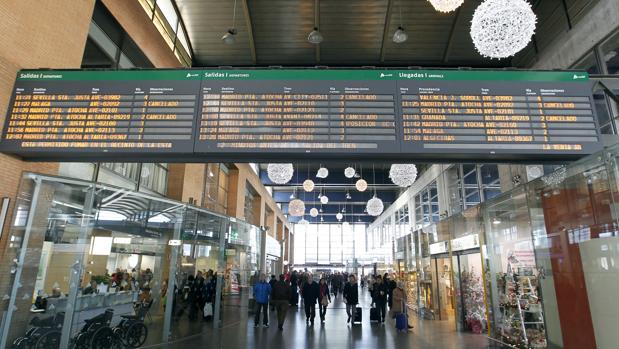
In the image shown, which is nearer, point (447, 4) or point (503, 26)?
point (503, 26)

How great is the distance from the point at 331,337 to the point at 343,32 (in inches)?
371

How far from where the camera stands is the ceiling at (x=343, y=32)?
11.2m

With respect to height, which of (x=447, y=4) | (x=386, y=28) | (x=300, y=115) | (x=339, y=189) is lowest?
(x=300, y=115)

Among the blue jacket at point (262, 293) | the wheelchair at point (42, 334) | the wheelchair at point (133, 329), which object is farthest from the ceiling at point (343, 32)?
the wheelchair at point (42, 334)

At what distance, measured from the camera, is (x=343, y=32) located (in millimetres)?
12180

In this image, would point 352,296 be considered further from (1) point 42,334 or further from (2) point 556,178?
(1) point 42,334

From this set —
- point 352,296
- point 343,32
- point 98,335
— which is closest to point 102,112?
point 98,335

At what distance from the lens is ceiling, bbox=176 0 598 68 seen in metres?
11.2

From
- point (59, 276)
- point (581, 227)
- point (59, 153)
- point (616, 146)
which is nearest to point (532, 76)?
point (616, 146)

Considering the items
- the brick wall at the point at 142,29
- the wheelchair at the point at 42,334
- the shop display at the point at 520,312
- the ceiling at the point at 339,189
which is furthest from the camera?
the ceiling at the point at 339,189

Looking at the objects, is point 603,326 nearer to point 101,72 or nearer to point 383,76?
point 383,76

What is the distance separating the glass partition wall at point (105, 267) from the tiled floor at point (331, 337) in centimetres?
89

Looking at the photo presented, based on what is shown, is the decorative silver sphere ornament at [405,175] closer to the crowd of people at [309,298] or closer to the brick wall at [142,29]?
the crowd of people at [309,298]

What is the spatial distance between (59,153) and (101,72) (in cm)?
126
